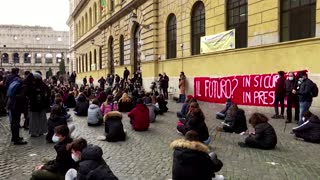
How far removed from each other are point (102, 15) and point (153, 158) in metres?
36.3

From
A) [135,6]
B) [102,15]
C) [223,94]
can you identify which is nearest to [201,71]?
[223,94]

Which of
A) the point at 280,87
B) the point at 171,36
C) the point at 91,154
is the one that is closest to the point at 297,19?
the point at 280,87

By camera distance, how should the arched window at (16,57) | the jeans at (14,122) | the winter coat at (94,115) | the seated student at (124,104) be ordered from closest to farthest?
the jeans at (14,122) → the winter coat at (94,115) → the seated student at (124,104) → the arched window at (16,57)

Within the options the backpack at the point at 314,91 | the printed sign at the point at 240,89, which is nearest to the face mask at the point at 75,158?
the backpack at the point at 314,91

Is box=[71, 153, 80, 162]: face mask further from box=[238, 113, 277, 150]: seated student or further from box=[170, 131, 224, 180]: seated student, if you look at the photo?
box=[238, 113, 277, 150]: seated student

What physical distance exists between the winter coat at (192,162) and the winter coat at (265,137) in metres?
3.78

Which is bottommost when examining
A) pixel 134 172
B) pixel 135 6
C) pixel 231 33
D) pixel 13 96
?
pixel 134 172

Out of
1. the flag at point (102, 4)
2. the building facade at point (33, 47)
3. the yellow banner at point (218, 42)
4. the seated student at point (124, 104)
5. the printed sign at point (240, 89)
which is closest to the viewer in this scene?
the printed sign at point (240, 89)

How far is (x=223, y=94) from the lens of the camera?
19031 mm

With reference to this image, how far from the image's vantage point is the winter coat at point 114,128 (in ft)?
35.9

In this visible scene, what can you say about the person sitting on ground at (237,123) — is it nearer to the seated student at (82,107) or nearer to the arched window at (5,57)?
the seated student at (82,107)

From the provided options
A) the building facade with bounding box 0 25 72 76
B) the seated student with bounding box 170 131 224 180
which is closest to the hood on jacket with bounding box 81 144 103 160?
the seated student with bounding box 170 131 224 180

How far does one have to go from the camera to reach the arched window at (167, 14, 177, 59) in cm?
2523

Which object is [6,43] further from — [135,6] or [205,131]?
[205,131]
